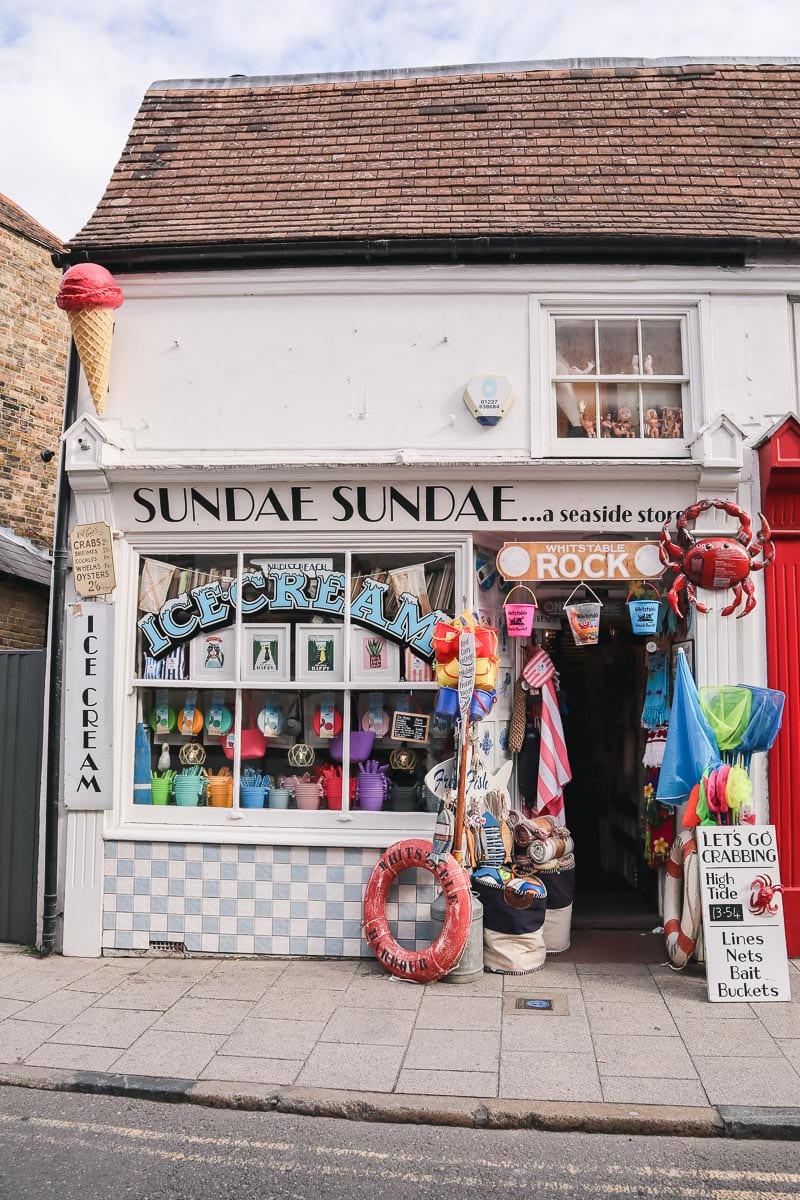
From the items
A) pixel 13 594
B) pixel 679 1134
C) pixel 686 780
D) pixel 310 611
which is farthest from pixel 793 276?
pixel 13 594

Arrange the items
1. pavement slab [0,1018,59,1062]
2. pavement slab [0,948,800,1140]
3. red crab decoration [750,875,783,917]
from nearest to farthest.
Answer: pavement slab [0,948,800,1140] < pavement slab [0,1018,59,1062] < red crab decoration [750,875,783,917]

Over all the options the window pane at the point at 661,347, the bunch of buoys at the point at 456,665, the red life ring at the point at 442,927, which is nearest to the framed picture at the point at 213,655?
the bunch of buoys at the point at 456,665

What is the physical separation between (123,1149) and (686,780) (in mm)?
4253

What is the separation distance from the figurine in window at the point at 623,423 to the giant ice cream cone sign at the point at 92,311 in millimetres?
4073

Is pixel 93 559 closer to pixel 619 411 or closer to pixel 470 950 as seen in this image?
pixel 470 950

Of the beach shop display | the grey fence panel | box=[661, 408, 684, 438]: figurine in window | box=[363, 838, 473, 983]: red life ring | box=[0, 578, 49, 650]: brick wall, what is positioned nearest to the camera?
box=[363, 838, 473, 983]: red life ring

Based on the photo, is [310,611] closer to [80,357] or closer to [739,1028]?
[80,357]

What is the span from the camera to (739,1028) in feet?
19.1

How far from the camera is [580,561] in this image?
7.28m

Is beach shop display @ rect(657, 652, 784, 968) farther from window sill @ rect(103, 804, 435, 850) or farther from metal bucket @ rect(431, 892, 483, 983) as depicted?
window sill @ rect(103, 804, 435, 850)

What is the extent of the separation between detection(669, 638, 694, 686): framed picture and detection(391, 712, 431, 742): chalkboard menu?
2.02 metres

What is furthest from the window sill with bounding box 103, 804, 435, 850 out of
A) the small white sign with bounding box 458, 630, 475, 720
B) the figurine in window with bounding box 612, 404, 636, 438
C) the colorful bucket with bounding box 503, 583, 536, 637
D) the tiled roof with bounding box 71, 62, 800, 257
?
the tiled roof with bounding box 71, 62, 800, 257

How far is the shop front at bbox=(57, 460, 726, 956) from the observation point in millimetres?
7301

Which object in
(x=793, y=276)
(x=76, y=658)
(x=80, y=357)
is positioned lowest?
(x=76, y=658)
